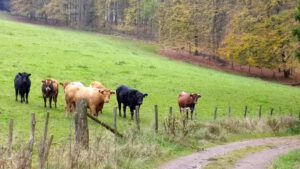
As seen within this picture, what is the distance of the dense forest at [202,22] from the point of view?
55609 mm

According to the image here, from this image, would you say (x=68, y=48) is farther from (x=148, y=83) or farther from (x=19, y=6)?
(x=19, y=6)

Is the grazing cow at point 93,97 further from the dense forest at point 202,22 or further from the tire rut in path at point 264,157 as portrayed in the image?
the dense forest at point 202,22

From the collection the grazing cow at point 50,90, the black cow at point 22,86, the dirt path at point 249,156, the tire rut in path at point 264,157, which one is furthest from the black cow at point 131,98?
the tire rut in path at point 264,157

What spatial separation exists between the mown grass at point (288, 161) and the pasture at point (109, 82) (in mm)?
6895

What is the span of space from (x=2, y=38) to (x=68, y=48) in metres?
6.13

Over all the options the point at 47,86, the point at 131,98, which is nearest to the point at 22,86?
the point at 47,86

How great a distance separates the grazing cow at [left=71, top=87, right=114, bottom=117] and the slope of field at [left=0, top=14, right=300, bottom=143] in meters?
0.66

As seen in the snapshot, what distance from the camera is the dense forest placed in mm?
55609

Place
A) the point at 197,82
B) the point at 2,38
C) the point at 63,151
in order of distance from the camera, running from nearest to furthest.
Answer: the point at 63,151, the point at 197,82, the point at 2,38

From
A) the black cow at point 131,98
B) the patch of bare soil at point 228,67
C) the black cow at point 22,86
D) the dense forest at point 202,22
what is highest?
the dense forest at point 202,22

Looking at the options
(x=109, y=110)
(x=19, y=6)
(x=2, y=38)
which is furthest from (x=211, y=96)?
(x=19, y=6)

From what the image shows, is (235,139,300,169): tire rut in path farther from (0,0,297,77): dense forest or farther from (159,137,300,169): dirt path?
(0,0,297,77): dense forest

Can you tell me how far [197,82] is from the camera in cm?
4150

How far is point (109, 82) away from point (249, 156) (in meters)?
17.0
